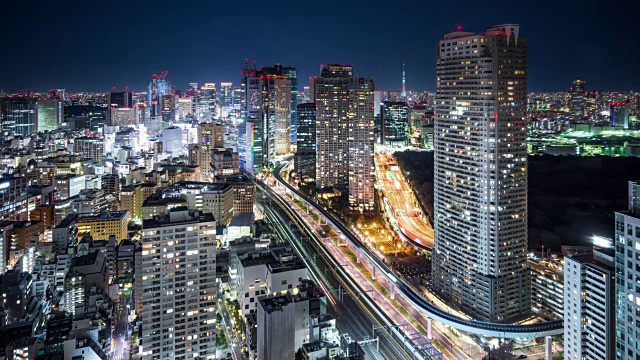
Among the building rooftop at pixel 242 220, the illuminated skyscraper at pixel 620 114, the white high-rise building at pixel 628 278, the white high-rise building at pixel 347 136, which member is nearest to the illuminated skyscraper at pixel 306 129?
the white high-rise building at pixel 347 136

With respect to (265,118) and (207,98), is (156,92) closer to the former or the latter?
(207,98)

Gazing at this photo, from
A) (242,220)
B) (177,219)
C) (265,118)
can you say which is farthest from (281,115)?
(177,219)

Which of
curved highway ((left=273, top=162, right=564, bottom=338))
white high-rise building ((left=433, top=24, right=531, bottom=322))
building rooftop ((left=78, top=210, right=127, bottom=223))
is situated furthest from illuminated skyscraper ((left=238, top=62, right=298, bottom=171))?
curved highway ((left=273, top=162, right=564, bottom=338))

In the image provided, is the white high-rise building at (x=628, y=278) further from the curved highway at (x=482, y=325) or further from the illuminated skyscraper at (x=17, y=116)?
the illuminated skyscraper at (x=17, y=116)

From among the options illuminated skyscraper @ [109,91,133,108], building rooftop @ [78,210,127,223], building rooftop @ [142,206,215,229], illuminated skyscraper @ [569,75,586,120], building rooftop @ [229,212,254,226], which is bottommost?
building rooftop @ [229,212,254,226]

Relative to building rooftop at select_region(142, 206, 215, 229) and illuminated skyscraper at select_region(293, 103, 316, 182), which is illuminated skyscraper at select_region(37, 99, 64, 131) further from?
building rooftop at select_region(142, 206, 215, 229)

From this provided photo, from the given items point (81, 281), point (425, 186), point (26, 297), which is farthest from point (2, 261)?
point (425, 186)

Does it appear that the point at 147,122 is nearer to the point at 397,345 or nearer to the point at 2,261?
the point at 2,261
